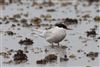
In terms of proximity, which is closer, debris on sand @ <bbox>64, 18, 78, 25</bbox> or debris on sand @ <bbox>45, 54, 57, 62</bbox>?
debris on sand @ <bbox>45, 54, 57, 62</bbox>

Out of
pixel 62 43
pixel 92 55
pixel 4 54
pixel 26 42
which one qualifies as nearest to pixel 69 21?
pixel 62 43

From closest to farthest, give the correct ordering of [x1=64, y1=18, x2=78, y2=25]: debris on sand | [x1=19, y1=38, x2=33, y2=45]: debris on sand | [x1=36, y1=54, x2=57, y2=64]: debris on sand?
[x1=36, y1=54, x2=57, y2=64]: debris on sand, [x1=19, y1=38, x2=33, y2=45]: debris on sand, [x1=64, y1=18, x2=78, y2=25]: debris on sand

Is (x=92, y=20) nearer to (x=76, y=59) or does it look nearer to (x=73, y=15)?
(x=73, y=15)

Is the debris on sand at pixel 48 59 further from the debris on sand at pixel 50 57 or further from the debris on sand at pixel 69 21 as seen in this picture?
the debris on sand at pixel 69 21

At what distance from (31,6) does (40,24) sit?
9.06 metres

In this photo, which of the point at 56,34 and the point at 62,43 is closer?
the point at 56,34

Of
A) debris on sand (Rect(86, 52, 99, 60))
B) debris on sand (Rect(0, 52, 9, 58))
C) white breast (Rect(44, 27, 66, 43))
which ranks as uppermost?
white breast (Rect(44, 27, 66, 43))

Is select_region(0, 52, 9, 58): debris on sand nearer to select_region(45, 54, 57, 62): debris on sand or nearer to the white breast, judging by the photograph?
select_region(45, 54, 57, 62): debris on sand

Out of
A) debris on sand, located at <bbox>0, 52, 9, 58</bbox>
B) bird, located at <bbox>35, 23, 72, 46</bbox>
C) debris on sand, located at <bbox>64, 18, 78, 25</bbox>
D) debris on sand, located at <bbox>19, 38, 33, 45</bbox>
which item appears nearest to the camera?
debris on sand, located at <bbox>0, 52, 9, 58</bbox>

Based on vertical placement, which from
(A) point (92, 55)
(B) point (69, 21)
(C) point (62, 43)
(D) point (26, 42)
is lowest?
(A) point (92, 55)

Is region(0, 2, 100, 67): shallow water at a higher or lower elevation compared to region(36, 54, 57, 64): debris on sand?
higher

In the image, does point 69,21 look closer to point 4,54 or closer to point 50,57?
point 4,54

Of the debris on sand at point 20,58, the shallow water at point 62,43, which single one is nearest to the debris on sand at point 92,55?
the shallow water at point 62,43

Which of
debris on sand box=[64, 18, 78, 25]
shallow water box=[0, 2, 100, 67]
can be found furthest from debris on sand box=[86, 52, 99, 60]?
debris on sand box=[64, 18, 78, 25]
